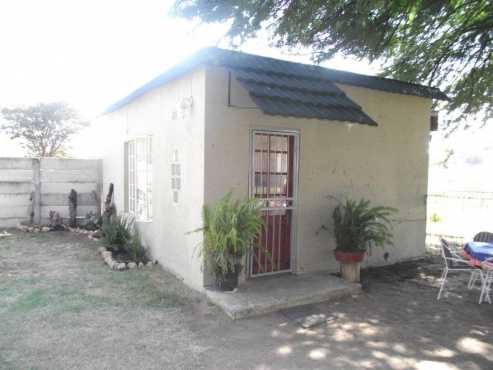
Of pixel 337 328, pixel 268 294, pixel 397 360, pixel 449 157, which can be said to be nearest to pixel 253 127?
pixel 268 294

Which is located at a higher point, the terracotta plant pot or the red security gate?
the red security gate

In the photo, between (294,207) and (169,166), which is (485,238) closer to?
(294,207)

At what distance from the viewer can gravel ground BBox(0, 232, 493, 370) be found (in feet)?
11.4

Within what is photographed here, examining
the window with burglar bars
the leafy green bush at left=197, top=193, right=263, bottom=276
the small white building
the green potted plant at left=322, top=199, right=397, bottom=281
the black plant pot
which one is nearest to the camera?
the leafy green bush at left=197, top=193, right=263, bottom=276

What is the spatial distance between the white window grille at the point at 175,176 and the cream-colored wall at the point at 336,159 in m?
1.03

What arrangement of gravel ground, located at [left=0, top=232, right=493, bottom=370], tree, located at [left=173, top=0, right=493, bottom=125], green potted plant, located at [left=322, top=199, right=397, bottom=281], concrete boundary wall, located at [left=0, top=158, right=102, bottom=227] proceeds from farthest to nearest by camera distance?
concrete boundary wall, located at [left=0, top=158, right=102, bottom=227]
green potted plant, located at [left=322, top=199, right=397, bottom=281]
tree, located at [left=173, top=0, right=493, bottom=125]
gravel ground, located at [left=0, top=232, right=493, bottom=370]

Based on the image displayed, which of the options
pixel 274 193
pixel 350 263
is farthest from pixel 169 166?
pixel 350 263

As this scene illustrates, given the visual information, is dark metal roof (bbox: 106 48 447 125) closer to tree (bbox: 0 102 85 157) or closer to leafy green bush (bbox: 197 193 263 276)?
leafy green bush (bbox: 197 193 263 276)

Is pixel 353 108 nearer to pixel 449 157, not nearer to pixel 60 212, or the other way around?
pixel 449 157

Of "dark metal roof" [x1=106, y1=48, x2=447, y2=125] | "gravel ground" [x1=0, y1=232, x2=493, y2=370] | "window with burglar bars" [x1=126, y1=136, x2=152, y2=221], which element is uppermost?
"dark metal roof" [x1=106, y1=48, x2=447, y2=125]

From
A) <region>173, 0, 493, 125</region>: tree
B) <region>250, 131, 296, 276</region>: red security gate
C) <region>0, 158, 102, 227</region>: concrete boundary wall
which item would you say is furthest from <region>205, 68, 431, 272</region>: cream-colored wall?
<region>0, 158, 102, 227</region>: concrete boundary wall

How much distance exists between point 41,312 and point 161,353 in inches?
74.4

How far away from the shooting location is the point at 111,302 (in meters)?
4.84

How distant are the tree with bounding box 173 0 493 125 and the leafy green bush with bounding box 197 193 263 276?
2223mm
